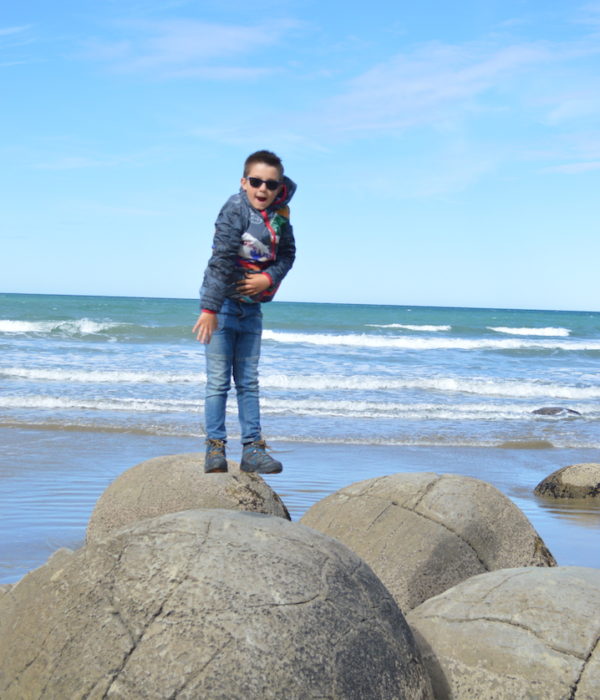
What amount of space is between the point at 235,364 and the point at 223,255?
2.14 ft

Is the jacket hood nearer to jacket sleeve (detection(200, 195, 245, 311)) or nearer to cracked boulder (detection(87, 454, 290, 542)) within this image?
jacket sleeve (detection(200, 195, 245, 311))

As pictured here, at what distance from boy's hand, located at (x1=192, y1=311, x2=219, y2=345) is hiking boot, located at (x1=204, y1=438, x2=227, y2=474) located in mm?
589

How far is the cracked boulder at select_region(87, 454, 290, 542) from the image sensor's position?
621 cm

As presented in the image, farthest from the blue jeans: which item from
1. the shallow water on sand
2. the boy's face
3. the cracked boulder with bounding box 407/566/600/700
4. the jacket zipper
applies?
the shallow water on sand

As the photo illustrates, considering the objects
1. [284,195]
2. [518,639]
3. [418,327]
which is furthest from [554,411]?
[418,327]

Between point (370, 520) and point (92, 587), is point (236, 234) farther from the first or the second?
point (370, 520)

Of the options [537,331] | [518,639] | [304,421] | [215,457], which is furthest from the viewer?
[537,331]

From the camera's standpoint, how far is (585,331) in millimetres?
63500

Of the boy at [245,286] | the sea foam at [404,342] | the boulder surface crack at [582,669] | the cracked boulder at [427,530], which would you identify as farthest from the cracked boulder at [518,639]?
the sea foam at [404,342]

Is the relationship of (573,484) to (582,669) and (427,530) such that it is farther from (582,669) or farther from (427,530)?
(582,669)

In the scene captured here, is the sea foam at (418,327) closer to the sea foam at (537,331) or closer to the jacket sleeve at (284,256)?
the sea foam at (537,331)

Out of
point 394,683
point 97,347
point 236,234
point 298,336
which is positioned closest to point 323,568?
point 394,683

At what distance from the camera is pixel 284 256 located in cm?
462

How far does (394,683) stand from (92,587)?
3.77 ft
